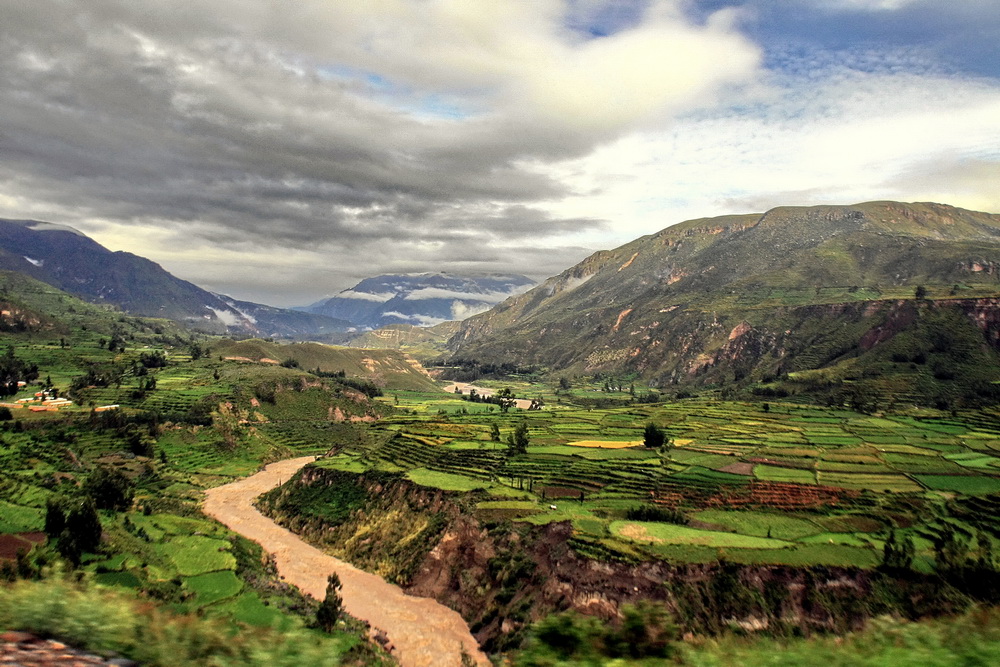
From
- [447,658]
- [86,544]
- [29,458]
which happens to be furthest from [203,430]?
[447,658]

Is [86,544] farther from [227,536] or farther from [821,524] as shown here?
[821,524]

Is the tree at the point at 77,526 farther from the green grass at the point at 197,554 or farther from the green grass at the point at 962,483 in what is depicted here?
the green grass at the point at 962,483

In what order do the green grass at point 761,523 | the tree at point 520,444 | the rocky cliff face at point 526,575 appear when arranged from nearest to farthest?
1. the rocky cliff face at point 526,575
2. the green grass at point 761,523
3. the tree at point 520,444

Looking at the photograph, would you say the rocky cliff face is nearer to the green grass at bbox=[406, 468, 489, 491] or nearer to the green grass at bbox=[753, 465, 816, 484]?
the green grass at bbox=[406, 468, 489, 491]

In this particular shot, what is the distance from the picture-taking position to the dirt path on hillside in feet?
174

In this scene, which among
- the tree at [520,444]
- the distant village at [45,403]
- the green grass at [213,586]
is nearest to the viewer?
the green grass at [213,586]

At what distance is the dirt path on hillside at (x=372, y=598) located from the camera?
Answer: 53.1m

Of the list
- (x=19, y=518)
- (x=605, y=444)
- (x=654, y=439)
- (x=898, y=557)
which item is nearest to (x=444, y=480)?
(x=605, y=444)

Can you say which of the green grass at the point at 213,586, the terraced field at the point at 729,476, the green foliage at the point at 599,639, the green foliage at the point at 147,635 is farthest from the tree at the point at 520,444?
the green foliage at the point at 147,635

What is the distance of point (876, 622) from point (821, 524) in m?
57.2

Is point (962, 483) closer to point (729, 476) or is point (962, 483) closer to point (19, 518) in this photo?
point (729, 476)

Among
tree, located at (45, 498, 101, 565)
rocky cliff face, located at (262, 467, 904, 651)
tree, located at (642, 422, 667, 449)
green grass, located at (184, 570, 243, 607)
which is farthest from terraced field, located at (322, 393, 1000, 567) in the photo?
tree, located at (45, 498, 101, 565)

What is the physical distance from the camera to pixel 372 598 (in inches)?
2512

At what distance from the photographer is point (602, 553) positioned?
5309cm
